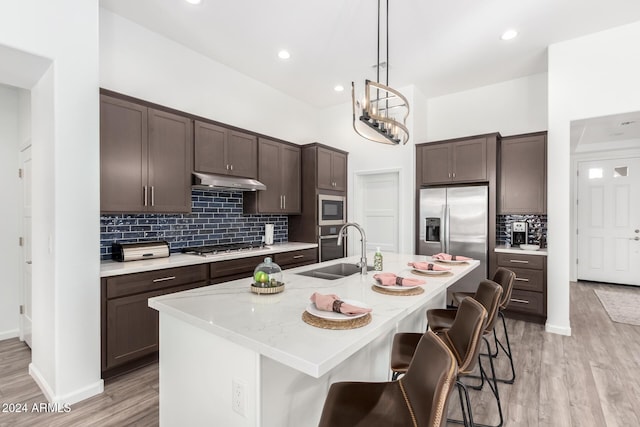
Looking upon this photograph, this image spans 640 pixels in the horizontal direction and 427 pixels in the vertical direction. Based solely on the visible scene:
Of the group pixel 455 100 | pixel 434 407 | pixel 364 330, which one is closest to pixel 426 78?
pixel 455 100

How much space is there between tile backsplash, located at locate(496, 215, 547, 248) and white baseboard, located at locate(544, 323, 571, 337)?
1.10 meters

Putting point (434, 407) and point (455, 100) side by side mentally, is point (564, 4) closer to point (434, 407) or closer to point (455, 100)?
point (455, 100)

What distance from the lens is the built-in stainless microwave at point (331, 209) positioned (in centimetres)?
469

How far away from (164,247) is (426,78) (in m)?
4.07

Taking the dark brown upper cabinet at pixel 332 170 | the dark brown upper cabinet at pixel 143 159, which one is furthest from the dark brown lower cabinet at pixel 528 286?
the dark brown upper cabinet at pixel 143 159

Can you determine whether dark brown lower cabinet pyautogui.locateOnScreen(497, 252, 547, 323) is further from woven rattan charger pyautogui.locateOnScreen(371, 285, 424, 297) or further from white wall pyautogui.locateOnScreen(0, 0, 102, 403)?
white wall pyautogui.locateOnScreen(0, 0, 102, 403)

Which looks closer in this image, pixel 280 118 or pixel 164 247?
pixel 164 247

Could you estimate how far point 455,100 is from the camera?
16.3 feet

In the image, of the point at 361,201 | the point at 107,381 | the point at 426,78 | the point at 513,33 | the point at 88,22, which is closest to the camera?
the point at 88,22

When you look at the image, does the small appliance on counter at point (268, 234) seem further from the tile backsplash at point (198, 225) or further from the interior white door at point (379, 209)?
the interior white door at point (379, 209)

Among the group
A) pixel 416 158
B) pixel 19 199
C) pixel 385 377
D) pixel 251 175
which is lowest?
pixel 385 377

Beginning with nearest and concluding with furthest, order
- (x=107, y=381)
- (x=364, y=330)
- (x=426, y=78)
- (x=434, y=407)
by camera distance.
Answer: (x=434, y=407), (x=364, y=330), (x=107, y=381), (x=426, y=78)

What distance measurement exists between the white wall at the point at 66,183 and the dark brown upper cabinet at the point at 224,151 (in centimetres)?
111

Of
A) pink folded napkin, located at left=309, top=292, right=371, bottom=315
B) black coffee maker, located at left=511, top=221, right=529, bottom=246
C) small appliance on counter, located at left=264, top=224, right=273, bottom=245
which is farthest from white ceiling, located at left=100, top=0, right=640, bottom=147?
pink folded napkin, located at left=309, top=292, right=371, bottom=315
